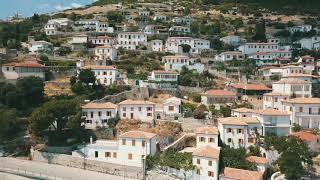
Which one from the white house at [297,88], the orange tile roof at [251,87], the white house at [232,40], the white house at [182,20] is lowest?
the orange tile roof at [251,87]

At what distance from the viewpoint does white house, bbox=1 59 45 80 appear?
61.9 meters

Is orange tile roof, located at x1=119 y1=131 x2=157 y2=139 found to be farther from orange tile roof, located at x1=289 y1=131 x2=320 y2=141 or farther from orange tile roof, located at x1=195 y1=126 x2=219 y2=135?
orange tile roof, located at x1=289 y1=131 x2=320 y2=141

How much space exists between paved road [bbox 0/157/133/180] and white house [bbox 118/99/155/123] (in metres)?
9.02

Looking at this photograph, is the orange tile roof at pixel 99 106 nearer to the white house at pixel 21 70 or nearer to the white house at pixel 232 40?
the white house at pixel 21 70

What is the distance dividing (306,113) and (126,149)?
17.3 metres

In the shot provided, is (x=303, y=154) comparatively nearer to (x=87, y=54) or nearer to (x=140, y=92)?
(x=140, y=92)

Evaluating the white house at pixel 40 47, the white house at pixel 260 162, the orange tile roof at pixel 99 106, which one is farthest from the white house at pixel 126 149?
the white house at pixel 40 47

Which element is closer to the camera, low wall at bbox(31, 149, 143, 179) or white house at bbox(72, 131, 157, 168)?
low wall at bbox(31, 149, 143, 179)

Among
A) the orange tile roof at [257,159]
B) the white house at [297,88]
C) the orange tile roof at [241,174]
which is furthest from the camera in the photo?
the white house at [297,88]

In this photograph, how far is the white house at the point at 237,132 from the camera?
1713 inches

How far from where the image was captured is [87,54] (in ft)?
251

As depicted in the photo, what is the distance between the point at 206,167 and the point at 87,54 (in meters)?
41.4

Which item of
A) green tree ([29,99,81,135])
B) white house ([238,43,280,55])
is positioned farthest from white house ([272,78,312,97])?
white house ([238,43,280,55])

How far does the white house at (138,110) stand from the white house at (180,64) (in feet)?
63.3
